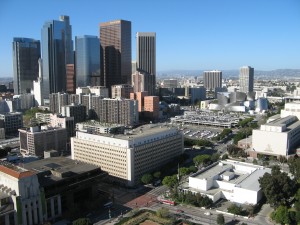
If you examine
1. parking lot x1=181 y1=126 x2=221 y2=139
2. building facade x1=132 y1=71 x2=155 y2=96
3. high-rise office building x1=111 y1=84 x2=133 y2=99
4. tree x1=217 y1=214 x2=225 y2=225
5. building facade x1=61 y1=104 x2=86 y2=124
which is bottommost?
tree x1=217 y1=214 x2=225 y2=225

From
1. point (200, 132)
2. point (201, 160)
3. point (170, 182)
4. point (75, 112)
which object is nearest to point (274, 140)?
point (201, 160)

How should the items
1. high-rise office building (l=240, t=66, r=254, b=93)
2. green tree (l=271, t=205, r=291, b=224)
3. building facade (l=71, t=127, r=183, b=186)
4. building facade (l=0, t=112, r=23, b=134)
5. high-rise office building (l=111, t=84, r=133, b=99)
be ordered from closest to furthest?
green tree (l=271, t=205, r=291, b=224) → building facade (l=71, t=127, r=183, b=186) → building facade (l=0, t=112, r=23, b=134) → high-rise office building (l=111, t=84, r=133, b=99) → high-rise office building (l=240, t=66, r=254, b=93)

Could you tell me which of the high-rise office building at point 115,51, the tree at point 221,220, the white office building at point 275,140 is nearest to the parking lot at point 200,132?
the white office building at point 275,140

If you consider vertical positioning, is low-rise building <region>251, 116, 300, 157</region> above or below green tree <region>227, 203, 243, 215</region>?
above

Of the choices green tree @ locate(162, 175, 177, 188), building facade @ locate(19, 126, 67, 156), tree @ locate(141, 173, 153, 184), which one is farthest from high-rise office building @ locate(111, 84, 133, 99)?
green tree @ locate(162, 175, 177, 188)

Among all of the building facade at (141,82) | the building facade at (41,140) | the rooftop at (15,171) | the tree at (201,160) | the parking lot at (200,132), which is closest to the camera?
the rooftop at (15,171)

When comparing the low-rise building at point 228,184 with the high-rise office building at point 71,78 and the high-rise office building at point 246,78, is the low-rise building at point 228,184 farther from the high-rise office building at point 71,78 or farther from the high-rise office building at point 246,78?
the high-rise office building at point 246,78

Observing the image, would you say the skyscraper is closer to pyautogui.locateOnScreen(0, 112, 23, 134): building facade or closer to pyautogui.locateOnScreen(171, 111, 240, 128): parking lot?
pyautogui.locateOnScreen(171, 111, 240, 128): parking lot
